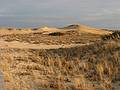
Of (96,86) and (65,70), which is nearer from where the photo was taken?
(96,86)

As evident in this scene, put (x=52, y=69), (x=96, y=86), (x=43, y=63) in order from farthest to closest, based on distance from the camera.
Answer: (x=43, y=63), (x=52, y=69), (x=96, y=86)

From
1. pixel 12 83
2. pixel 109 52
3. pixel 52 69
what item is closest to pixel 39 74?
pixel 52 69

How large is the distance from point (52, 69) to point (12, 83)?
3186 millimetres

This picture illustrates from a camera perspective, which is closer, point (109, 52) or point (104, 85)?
point (104, 85)

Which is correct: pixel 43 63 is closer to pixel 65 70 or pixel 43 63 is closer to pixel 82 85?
pixel 65 70

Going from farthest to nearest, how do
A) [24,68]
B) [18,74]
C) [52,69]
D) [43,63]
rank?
[43,63]
[24,68]
[52,69]
[18,74]

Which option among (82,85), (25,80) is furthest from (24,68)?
(82,85)

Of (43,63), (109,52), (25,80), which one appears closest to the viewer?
(25,80)

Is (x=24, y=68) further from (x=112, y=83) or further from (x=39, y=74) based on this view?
(x=112, y=83)

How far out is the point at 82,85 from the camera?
9.37m

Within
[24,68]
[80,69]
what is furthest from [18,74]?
[80,69]

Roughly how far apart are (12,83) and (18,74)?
2.21 m

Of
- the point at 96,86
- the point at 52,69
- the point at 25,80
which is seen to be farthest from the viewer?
the point at 52,69

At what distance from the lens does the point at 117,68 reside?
1221 centimetres
